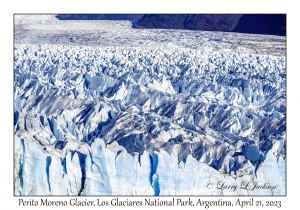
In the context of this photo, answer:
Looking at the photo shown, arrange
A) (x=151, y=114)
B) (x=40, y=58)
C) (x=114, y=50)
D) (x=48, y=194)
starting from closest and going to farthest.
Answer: (x=48, y=194) < (x=151, y=114) < (x=40, y=58) < (x=114, y=50)

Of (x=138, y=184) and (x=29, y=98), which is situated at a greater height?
Answer: (x=29, y=98)

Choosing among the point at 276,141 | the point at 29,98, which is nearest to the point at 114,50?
the point at 29,98

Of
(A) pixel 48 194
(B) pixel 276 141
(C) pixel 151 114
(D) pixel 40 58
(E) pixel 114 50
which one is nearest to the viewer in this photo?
(A) pixel 48 194

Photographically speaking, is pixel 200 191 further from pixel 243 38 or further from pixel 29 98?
pixel 243 38

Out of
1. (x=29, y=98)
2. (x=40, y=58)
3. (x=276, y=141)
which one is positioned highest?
(x=40, y=58)

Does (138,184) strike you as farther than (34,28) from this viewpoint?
No

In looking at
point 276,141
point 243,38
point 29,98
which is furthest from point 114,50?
point 276,141
